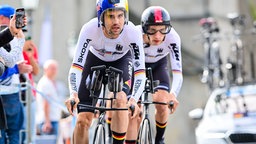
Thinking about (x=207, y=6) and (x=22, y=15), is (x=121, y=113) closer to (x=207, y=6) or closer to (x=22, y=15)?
(x=22, y=15)

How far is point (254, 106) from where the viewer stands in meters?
13.5

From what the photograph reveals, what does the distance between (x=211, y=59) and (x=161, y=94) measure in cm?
785

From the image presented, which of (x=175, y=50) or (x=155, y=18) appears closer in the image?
(x=155, y=18)

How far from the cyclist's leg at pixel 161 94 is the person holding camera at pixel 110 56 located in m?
1.08

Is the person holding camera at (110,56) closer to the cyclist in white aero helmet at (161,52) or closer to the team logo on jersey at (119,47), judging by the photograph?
the team logo on jersey at (119,47)

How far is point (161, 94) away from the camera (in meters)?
10.9

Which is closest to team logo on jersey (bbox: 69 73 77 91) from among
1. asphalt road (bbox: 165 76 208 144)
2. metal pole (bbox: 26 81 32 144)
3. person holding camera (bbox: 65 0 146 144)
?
person holding camera (bbox: 65 0 146 144)

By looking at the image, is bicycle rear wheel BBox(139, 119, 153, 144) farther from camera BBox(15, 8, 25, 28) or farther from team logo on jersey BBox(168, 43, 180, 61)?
camera BBox(15, 8, 25, 28)

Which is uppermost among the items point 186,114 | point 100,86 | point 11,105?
point 100,86

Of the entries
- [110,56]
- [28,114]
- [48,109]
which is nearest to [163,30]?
[110,56]

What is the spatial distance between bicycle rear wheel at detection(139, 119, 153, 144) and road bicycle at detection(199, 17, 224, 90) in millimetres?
7921

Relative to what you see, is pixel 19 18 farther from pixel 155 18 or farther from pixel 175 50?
pixel 175 50

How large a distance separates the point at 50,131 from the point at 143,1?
18.0 meters

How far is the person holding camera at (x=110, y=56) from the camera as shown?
30.5 ft
